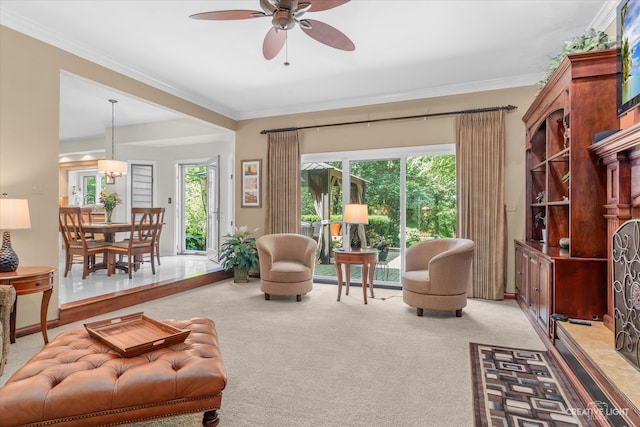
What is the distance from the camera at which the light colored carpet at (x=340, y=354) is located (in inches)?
77.3

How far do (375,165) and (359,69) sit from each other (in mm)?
1562

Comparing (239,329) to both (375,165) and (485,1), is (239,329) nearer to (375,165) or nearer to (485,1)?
(375,165)

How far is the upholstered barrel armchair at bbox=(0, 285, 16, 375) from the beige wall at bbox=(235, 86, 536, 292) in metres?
3.84

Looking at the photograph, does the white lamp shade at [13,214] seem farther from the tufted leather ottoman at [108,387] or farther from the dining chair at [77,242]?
the dining chair at [77,242]

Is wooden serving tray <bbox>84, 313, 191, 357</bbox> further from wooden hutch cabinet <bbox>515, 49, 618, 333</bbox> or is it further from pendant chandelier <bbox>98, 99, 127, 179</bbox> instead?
pendant chandelier <bbox>98, 99, 127, 179</bbox>

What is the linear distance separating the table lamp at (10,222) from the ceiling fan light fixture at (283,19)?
257cm

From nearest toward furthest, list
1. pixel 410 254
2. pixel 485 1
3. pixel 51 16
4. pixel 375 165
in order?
1. pixel 485 1
2. pixel 51 16
3. pixel 410 254
4. pixel 375 165

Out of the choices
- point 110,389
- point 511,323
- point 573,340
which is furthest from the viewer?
point 511,323

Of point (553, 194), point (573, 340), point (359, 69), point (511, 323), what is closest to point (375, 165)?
point (359, 69)

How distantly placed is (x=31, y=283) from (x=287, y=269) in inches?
98.2

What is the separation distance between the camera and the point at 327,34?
270cm

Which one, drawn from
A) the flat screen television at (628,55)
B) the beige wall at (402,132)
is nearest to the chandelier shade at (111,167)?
the beige wall at (402,132)

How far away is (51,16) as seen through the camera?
314 cm

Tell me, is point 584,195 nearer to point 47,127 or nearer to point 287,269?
point 287,269
